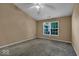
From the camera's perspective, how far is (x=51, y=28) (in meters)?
5.66

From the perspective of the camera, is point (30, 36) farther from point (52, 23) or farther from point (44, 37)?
point (52, 23)

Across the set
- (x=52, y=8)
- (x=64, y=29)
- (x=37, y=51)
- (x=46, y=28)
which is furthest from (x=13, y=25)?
(x=64, y=29)

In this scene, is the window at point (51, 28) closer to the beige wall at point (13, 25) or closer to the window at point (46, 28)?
the window at point (46, 28)

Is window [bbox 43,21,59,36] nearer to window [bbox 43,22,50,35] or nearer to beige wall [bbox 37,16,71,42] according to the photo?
window [bbox 43,22,50,35]

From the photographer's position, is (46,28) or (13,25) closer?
(13,25)

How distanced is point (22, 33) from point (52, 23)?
2.35m

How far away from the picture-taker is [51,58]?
1258mm

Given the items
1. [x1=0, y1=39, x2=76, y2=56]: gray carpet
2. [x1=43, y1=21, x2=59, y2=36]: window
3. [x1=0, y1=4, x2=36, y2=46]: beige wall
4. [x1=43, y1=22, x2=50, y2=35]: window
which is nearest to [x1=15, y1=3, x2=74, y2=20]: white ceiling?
[x1=0, y1=4, x2=36, y2=46]: beige wall

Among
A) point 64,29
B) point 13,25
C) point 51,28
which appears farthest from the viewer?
point 51,28

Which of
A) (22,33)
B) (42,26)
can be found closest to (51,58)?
(22,33)

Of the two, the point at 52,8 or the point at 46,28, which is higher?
the point at 52,8

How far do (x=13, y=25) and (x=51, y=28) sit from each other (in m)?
2.84

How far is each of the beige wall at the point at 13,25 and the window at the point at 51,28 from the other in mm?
1343

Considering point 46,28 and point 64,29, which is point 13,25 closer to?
point 46,28
